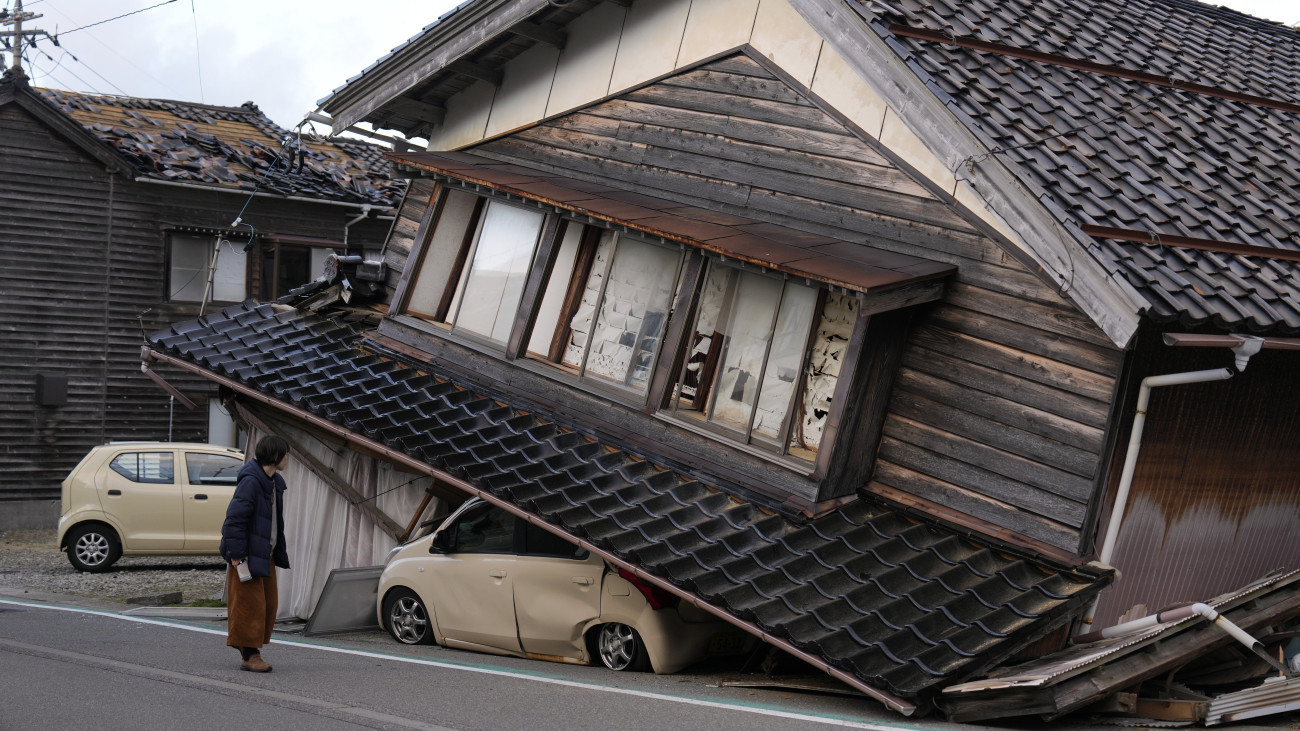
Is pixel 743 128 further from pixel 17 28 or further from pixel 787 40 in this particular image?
pixel 17 28

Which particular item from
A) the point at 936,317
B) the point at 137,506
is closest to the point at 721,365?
the point at 936,317

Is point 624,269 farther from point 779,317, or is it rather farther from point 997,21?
point 997,21

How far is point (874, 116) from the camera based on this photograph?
31.2 feet

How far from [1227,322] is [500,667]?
5.80 meters

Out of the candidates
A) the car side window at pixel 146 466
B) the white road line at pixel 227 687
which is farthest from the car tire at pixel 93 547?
the white road line at pixel 227 687

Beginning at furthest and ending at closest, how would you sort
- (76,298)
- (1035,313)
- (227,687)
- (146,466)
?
1. (76,298)
2. (146,466)
3. (1035,313)
4. (227,687)

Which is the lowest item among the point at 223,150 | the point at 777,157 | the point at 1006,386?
the point at 223,150

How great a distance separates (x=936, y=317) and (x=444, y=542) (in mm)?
4721

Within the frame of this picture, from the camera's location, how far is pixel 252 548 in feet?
27.1

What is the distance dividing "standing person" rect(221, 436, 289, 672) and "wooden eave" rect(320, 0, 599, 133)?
5354mm

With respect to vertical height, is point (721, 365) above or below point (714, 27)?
below

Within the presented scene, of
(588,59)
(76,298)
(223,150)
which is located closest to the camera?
(588,59)

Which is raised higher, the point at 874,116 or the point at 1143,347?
the point at 874,116

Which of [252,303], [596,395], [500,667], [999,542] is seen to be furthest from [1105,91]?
[252,303]
